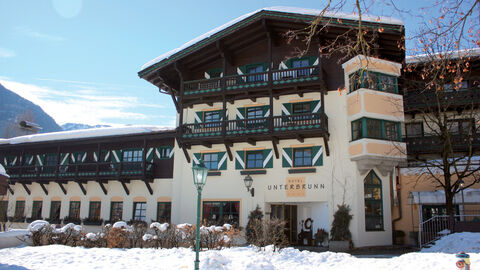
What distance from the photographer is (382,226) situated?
64.7 feet

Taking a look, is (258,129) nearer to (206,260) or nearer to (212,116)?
(212,116)

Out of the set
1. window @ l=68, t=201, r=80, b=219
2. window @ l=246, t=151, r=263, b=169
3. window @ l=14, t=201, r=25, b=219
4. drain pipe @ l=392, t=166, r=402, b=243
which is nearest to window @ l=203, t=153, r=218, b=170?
window @ l=246, t=151, r=263, b=169

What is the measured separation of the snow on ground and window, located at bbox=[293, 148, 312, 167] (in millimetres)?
7773

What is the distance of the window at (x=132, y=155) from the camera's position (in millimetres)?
25480

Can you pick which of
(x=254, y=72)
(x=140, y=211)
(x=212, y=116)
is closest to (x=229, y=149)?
(x=212, y=116)

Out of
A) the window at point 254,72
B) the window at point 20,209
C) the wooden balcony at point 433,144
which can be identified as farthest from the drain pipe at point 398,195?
the window at point 20,209

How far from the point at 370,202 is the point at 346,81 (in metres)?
5.90

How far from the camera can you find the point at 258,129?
20.6 m

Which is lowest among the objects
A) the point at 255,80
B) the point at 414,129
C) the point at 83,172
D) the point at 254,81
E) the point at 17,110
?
the point at 83,172

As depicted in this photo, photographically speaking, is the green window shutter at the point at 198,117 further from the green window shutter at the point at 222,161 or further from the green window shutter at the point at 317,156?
the green window shutter at the point at 317,156

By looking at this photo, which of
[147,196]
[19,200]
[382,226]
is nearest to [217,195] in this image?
[147,196]

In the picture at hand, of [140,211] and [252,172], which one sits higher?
[252,172]

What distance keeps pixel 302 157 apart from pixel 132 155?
10861 millimetres

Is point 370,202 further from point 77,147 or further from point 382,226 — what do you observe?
point 77,147
